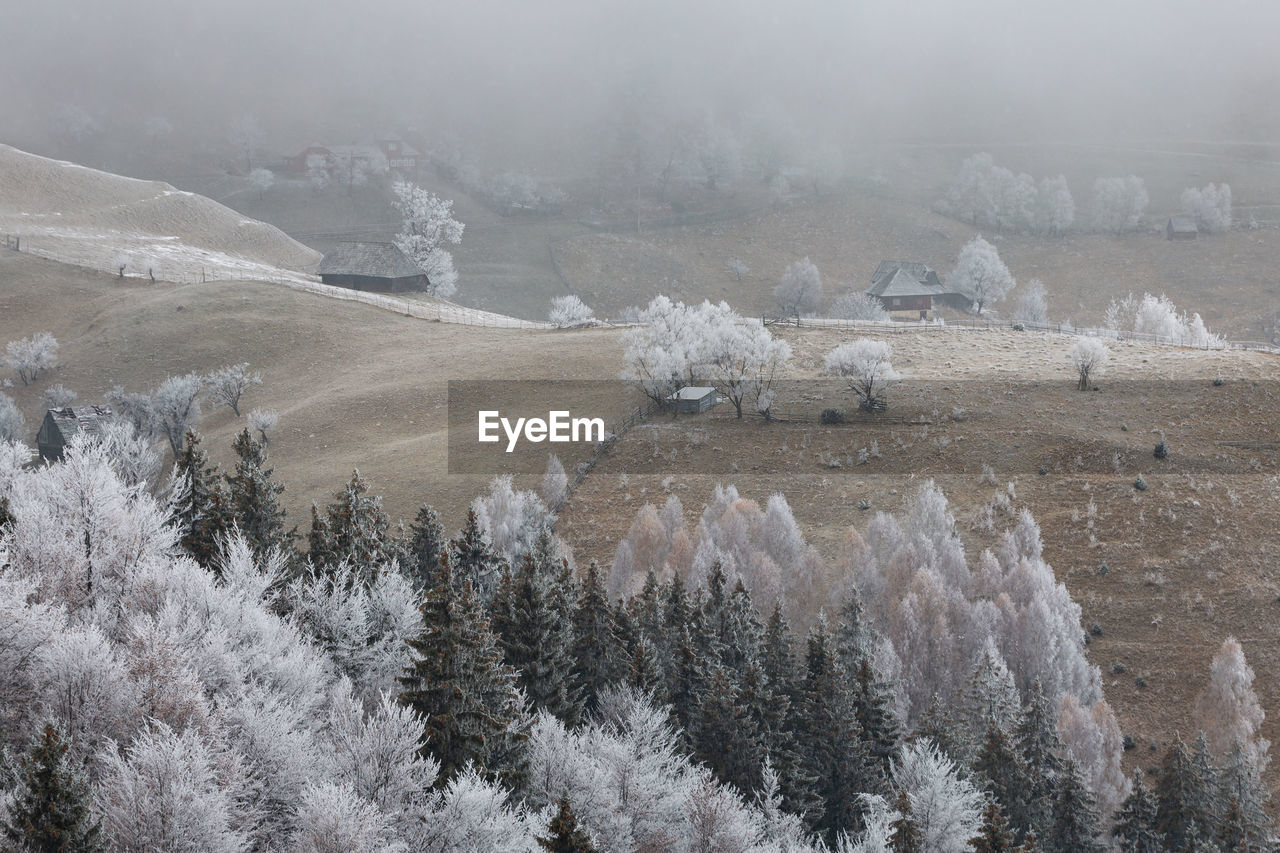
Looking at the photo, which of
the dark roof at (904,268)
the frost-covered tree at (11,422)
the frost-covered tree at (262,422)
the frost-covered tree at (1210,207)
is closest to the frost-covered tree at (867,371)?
the frost-covered tree at (262,422)

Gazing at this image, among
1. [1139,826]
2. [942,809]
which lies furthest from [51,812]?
[1139,826]

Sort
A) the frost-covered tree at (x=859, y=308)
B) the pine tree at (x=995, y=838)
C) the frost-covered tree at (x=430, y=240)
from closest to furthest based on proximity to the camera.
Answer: the pine tree at (x=995, y=838), the frost-covered tree at (x=859, y=308), the frost-covered tree at (x=430, y=240)

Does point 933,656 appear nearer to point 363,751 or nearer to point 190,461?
point 363,751

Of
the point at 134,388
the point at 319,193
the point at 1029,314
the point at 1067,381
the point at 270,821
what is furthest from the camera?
the point at 319,193

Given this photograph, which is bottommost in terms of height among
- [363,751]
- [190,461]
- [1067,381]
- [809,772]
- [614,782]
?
[809,772]

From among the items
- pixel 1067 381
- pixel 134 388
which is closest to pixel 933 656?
pixel 1067 381

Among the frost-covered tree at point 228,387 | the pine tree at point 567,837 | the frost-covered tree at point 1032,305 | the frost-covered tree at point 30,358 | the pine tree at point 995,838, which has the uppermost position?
the frost-covered tree at point 1032,305

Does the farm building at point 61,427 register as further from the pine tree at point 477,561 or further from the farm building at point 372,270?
the farm building at point 372,270
